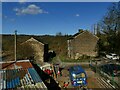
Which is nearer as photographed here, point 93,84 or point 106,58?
point 93,84

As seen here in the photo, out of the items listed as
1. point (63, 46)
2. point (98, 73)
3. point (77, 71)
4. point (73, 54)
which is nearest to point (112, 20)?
point (77, 71)

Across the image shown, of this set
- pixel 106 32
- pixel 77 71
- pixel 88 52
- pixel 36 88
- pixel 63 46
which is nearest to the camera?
pixel 36 88

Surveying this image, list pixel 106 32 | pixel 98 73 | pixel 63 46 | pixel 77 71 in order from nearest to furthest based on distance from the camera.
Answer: pixel 77 71, pixel 106 32, pixel 98 73, pixel 63 46

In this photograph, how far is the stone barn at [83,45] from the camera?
12.9 metres

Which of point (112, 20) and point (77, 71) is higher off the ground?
point (112, 20)

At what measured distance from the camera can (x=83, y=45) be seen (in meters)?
13.1

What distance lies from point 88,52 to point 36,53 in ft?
10.3

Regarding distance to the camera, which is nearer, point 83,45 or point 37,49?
point 37,49

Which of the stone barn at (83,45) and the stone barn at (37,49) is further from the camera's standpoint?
the stone barn at (83,45)

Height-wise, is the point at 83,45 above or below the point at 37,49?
above

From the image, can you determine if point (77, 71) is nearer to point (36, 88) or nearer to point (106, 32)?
point (106, 32)

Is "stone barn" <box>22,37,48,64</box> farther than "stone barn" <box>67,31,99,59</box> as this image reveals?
No

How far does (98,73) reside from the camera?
316 inches

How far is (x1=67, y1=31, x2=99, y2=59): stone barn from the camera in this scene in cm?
1291
